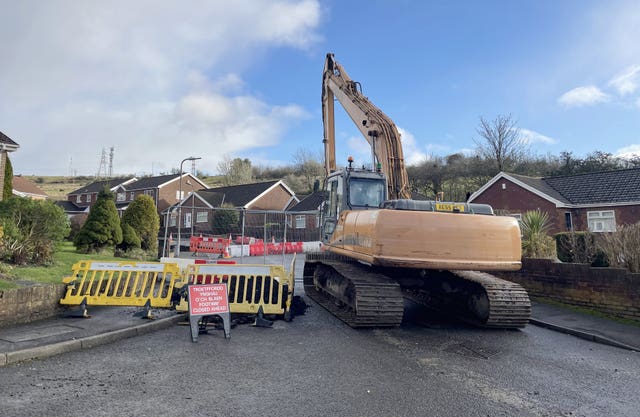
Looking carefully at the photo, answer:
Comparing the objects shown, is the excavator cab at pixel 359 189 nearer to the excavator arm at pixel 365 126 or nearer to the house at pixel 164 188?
the excavator arm at pixel 365 126

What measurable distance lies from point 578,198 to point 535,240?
1589cm

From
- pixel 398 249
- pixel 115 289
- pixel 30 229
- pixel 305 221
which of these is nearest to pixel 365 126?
pixel 398 249

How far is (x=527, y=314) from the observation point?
7.61 m

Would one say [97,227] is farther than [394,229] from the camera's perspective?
Yes

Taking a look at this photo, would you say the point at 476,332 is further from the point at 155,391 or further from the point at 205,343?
the point at 155,391

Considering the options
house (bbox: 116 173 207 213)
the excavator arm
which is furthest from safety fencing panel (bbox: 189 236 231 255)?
house (bbox: 116 173 207 213)

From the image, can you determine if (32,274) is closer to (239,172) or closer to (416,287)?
(416,287)

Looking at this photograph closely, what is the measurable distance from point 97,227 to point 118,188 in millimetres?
53427

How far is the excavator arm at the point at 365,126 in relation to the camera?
9344 millimetres

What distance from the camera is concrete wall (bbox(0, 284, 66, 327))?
662 centimetres

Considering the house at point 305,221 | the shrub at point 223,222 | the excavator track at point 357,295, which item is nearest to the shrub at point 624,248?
the excavator track at point 357,295

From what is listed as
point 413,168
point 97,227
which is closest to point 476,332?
point 97,227

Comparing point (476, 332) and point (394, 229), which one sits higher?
point (394, 229)

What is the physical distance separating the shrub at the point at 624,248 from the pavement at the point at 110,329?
1.22 m
